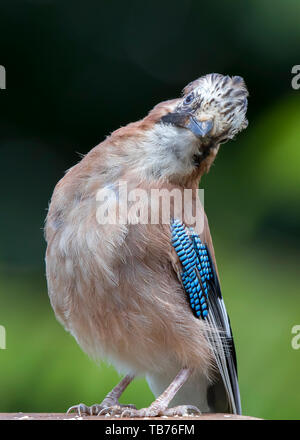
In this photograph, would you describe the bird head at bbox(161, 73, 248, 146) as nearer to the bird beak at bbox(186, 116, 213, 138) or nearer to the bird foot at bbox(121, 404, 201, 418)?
the bird beak at bbox(186, 116, 213, 138)

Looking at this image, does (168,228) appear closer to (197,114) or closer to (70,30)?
(197,114)

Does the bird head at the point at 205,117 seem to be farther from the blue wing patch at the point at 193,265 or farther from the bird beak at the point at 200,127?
the blue wing patch at the point at 193,265

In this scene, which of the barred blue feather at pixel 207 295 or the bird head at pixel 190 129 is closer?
the bird head at pixel 190 129

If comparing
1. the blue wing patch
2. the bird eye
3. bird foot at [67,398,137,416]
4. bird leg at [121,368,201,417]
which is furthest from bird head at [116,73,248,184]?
bird foot at [67,398,137,416]

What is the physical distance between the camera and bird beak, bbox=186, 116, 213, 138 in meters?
3.07

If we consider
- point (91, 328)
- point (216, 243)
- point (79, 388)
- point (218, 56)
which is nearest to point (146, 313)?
point (91, 328)

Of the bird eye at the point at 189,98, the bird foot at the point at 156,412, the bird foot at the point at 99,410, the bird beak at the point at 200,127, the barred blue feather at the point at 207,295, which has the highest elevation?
the bird eye at the point at 189,98

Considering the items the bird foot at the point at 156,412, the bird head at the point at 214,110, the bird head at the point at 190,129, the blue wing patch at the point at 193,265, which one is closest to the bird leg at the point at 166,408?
the bird foot at the point at 156,412

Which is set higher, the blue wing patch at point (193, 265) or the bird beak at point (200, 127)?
the bird beak at point (200, 127)

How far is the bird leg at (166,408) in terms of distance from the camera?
308cm

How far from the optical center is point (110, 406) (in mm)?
3377

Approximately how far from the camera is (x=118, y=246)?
3.12 m

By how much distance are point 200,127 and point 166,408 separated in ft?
3.48

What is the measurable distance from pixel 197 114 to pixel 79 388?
158 cm
